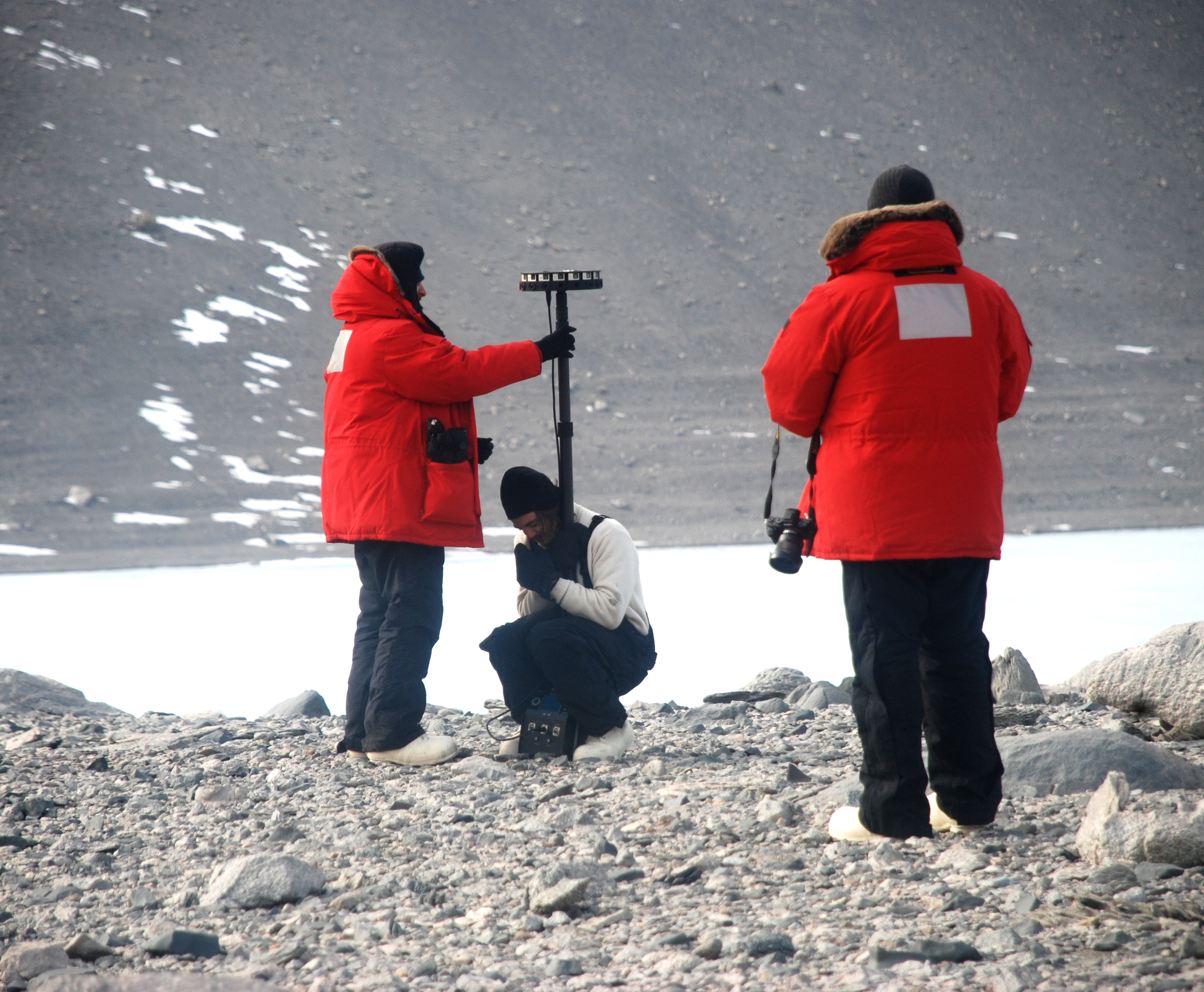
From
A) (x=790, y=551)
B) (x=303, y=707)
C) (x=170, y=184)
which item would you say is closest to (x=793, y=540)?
(x=790, y=551)

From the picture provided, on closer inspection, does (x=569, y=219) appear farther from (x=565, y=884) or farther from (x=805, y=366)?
(x=565, y=884)

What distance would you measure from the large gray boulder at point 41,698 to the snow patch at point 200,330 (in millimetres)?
16234

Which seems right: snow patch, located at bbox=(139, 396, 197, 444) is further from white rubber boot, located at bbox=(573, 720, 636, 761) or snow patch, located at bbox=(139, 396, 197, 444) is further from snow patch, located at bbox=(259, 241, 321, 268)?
white rubber boot, located at bbox=(573, 720, 636, 761)

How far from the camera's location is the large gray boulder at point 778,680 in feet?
17.1

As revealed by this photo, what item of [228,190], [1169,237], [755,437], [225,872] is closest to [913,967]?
[225,872]

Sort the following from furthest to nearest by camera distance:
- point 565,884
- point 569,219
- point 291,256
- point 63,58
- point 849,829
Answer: point 63,58 → point 569,219 → point 291,256 → point 849,829 → point 565,884

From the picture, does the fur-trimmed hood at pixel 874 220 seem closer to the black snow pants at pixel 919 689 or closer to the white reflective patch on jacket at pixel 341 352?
the black snow pants at pixel 919 689

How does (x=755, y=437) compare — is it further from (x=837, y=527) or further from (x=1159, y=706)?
(x=837, y=527)

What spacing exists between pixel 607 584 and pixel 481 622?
418cm

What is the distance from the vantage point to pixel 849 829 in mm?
2807

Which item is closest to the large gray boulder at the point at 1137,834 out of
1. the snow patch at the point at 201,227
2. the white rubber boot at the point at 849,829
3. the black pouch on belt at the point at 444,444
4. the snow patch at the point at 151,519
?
the white rubber boot at the point at 849,829

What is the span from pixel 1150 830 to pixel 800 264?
22.7 metres

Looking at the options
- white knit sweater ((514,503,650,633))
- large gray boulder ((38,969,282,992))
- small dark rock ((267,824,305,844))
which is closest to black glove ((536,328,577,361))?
white knit sweater ((514,503,650,633))

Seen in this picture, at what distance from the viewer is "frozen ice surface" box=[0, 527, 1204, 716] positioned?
20.0 feet
